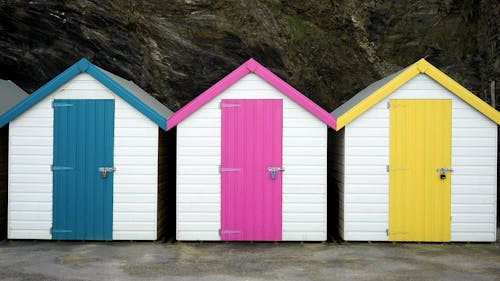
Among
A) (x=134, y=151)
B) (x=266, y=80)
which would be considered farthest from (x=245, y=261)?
(x=266, y=80)

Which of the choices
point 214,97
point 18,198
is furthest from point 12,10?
point 214,97

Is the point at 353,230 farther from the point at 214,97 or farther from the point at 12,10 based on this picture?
the point at 12,10

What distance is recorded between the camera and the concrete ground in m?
6.51

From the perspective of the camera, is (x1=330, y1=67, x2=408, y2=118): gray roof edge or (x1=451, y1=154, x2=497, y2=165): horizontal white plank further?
(x1=330, y1=67, x2=408, y2=118): gray roof edge

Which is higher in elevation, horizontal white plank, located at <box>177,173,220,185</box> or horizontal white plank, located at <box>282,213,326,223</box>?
horizontal white plank, located at <box>177,173,220,185</box>

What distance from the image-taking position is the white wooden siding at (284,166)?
863cm

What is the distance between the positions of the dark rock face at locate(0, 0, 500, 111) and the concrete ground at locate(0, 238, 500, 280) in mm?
5891

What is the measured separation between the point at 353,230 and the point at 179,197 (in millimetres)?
3237

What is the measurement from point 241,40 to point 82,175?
21.3 ft

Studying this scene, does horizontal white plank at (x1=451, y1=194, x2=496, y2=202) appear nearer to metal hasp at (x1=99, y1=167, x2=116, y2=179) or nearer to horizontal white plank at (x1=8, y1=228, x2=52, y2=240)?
metal hasp at (x1=99, y1=167, x2=116, y2=179)

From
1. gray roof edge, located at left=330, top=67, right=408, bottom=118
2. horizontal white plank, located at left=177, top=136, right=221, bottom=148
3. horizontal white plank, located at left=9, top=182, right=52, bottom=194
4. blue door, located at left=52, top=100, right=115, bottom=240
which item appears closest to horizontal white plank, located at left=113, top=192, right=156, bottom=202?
blue door, located at left=52, top=100, right=115, bottom=240

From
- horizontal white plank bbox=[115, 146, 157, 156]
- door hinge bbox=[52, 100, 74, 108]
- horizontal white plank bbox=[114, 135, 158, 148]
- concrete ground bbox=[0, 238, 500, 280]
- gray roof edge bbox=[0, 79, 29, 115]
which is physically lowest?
concrete ground bbox=[0, 238, 500, 280]

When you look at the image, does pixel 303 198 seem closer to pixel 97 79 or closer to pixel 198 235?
pixel 198 235

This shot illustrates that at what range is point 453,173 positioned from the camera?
8633 millimetres
